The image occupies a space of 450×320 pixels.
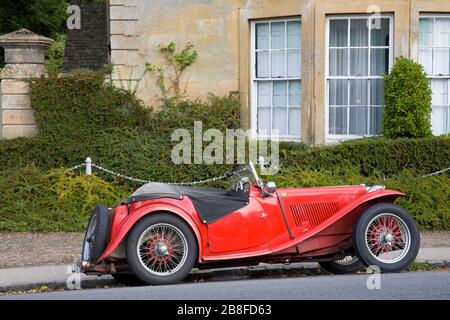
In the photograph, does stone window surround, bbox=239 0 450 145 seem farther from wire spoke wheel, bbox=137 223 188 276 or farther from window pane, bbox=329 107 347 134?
wire spoke wheel, bbox=137 223 188 276

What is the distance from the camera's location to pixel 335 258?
9.76 metres

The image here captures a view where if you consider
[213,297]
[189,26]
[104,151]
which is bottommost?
[213,297]

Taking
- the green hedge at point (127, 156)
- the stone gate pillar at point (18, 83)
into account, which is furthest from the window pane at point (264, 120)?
the stone gate pillar at point (18, 83)

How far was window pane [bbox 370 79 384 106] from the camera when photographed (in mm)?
15617

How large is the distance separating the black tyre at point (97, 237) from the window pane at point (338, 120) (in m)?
7.16

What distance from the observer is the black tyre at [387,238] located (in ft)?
30.5

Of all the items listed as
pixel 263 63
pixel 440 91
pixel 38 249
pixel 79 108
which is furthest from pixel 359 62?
pixel 38 249

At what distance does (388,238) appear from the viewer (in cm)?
937

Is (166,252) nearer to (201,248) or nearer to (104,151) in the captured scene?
(201,248)

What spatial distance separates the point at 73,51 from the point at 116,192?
14864 millimetres

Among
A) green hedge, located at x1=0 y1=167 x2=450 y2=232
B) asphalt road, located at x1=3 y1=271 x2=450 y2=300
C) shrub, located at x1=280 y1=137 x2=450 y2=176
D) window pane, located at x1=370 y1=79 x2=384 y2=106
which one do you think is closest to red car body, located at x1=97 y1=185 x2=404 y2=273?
asphalt road, located at x1=3 y1=271 x2=450 y2=300

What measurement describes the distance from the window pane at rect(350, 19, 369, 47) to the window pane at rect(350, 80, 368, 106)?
2.22 feet

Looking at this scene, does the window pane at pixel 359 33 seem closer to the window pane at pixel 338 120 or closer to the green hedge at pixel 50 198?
the window pane at pixel 338 120

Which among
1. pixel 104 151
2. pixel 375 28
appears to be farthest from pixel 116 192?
pixel 375 28
